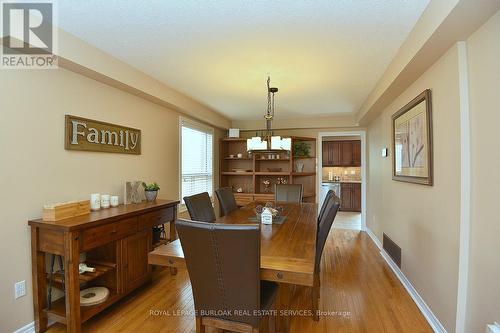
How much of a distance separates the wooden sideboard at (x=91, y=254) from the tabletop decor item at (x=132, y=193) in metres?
0.18

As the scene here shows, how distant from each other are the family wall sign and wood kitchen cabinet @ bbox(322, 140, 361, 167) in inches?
255

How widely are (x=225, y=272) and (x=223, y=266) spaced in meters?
A: 0.04

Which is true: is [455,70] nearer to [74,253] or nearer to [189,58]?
[189,58]

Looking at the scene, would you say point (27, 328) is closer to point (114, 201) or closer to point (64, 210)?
point (64, 210)

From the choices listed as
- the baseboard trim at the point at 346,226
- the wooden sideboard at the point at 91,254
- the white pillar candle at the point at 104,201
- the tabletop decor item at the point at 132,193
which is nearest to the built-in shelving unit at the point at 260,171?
the baseboard trim at the point at 346,226

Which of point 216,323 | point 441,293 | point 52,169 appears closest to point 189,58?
point 52,169

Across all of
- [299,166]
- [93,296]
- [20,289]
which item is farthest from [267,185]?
[20,289]

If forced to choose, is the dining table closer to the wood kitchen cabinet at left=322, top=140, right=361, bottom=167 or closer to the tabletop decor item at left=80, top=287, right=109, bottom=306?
the tabletop decor item at left=80, top=287, right=109, bottom=306

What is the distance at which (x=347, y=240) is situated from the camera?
15.2 feet

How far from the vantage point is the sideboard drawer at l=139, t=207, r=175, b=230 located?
8.49 feet

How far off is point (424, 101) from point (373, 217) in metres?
2.97

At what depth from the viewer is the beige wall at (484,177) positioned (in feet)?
4.74

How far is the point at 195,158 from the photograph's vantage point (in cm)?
462

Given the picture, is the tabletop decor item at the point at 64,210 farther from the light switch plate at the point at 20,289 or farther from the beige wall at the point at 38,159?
the light switch plate at the point at 20,289
